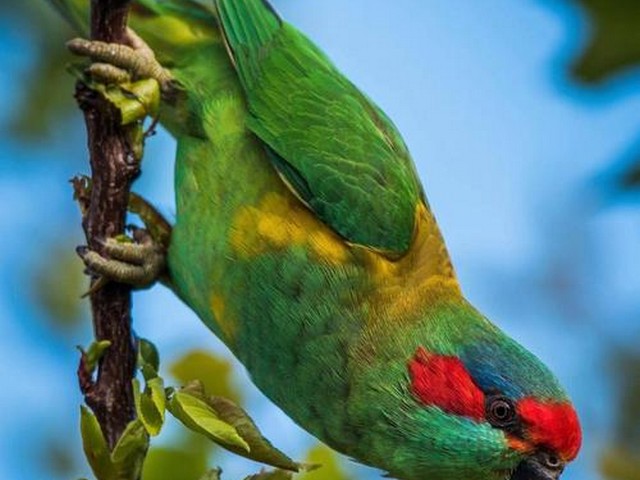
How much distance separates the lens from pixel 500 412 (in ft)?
8.75

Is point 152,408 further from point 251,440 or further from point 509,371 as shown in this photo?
point 509,371

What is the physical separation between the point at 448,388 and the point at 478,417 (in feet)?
0.35

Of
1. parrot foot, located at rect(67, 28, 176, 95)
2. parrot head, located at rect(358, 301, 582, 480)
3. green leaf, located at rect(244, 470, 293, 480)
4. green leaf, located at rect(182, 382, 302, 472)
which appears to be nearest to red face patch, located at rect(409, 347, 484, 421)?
parrot head, located at rect(358, 301, 582, 480)

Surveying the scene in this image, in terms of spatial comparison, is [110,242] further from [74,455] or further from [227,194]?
[74,455]

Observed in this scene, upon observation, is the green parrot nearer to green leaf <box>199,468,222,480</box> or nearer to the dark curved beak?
the dark curved beak

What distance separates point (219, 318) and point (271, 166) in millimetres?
510

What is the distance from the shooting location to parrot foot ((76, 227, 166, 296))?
2.83 m

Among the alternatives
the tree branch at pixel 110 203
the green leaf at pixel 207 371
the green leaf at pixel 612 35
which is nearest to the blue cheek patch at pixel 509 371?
the green leaf at pixel 207 371

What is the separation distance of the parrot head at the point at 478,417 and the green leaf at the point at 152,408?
3.14 feet

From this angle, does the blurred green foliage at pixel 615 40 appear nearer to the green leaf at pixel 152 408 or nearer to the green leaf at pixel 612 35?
the green leaf at pixel 612 35

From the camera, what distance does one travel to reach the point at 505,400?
266 cm

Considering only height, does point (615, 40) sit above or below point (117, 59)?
below

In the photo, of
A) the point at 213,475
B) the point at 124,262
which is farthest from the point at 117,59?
the point at 213,475

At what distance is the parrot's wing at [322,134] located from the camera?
123 inches
